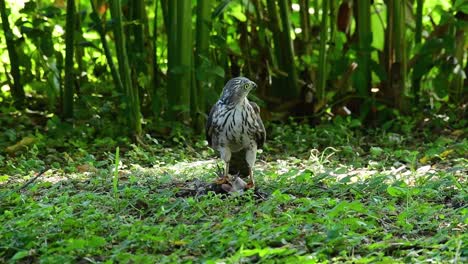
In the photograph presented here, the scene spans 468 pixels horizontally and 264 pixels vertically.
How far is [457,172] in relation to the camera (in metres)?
6.88

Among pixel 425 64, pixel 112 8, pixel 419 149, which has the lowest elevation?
pixel 419 149

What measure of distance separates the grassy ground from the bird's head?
0.55 meters

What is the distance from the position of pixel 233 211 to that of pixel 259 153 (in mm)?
2732

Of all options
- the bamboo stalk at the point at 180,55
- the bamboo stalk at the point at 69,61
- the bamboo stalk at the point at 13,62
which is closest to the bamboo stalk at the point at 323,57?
the bamboo stalk at the point at 180,55

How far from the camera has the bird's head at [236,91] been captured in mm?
6098

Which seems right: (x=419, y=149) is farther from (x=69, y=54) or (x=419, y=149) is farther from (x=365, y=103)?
(x=69, y=54)

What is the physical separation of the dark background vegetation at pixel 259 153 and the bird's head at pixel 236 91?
54 cm

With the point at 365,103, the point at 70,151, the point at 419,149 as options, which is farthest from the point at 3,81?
the point at 419,149

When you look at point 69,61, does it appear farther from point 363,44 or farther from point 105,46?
point 363,44

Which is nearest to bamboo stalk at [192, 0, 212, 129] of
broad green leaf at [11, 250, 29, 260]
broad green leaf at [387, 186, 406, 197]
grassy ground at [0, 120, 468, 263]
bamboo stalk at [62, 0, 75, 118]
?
grassy ground at [0, 120, 468, 263]

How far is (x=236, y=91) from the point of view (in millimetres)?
6113

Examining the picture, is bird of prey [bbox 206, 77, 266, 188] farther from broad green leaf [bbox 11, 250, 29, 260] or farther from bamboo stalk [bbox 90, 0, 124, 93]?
bamboo stalk [bbox 90, 0, 124, 93]

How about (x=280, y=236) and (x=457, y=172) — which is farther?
(x=457, y=172)

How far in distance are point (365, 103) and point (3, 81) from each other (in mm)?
3723
